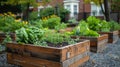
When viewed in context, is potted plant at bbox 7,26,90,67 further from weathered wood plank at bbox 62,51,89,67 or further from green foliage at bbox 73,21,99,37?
green foliage at bbox 73,21,99,37

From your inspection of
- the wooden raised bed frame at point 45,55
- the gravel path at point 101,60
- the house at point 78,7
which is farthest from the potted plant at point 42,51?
the house at point 78,7

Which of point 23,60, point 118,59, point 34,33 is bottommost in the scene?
point 118,59

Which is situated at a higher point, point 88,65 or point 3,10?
point 3,10

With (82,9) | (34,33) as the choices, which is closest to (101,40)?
(34,33)

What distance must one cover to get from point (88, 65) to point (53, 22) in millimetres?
5080

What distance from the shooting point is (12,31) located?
7316mm

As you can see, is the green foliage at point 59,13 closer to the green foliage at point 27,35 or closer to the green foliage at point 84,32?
the green foliage at point 84,32

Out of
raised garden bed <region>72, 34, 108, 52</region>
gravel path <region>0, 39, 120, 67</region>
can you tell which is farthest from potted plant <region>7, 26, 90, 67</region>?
raised garden bed <region>72, 34, 108, 52</region>

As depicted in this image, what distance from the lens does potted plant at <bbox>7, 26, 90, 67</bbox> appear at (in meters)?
3.94

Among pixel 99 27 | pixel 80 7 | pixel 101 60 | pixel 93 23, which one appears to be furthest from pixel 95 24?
pixel 80 7

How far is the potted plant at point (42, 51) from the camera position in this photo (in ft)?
12.9

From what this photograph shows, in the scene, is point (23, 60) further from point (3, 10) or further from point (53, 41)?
point (3, 10)

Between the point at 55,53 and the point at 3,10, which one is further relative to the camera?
the point at 3,10

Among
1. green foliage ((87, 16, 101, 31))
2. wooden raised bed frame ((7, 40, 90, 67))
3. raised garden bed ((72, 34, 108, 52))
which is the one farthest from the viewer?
green foliage ((87, 16, 101, 31))
